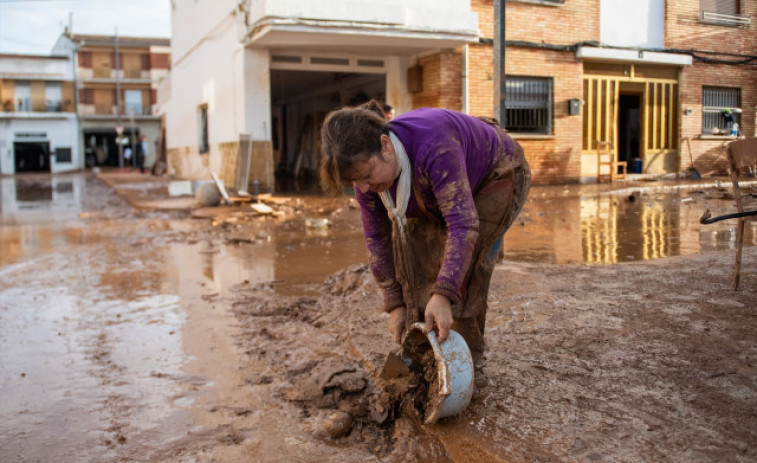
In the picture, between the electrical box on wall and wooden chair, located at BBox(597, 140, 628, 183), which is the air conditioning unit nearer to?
wooden chair, located at BBox(597, 140, 628, 183)

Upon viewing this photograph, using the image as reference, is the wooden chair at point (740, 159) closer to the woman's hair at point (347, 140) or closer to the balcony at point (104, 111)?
the woman's hair at point (347, 140)

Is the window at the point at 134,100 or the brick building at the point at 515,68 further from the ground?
the window at the point at 134,100

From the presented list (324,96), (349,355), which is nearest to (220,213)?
(349,355)

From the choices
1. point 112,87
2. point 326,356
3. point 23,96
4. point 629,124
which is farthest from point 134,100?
point 326,356

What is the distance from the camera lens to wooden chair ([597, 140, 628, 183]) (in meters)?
15.4

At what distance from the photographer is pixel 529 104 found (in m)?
14.7

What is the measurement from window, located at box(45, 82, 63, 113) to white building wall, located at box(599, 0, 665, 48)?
4410cm

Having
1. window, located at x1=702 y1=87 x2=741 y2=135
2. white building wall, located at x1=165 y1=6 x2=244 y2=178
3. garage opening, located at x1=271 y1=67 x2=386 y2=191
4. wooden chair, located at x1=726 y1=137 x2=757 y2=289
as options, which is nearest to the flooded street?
wooden chair, located at x1=726 y1=137 x2=757 y2=289

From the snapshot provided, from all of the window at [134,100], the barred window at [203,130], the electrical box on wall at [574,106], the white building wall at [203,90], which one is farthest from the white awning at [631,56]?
the window at [134,100]

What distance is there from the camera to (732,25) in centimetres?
1709

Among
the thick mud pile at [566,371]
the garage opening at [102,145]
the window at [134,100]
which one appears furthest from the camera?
the window at [134,100]

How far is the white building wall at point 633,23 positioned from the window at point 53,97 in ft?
145

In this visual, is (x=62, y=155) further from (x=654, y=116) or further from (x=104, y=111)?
(x=654, y=116)

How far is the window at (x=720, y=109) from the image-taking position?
17.3 meters
